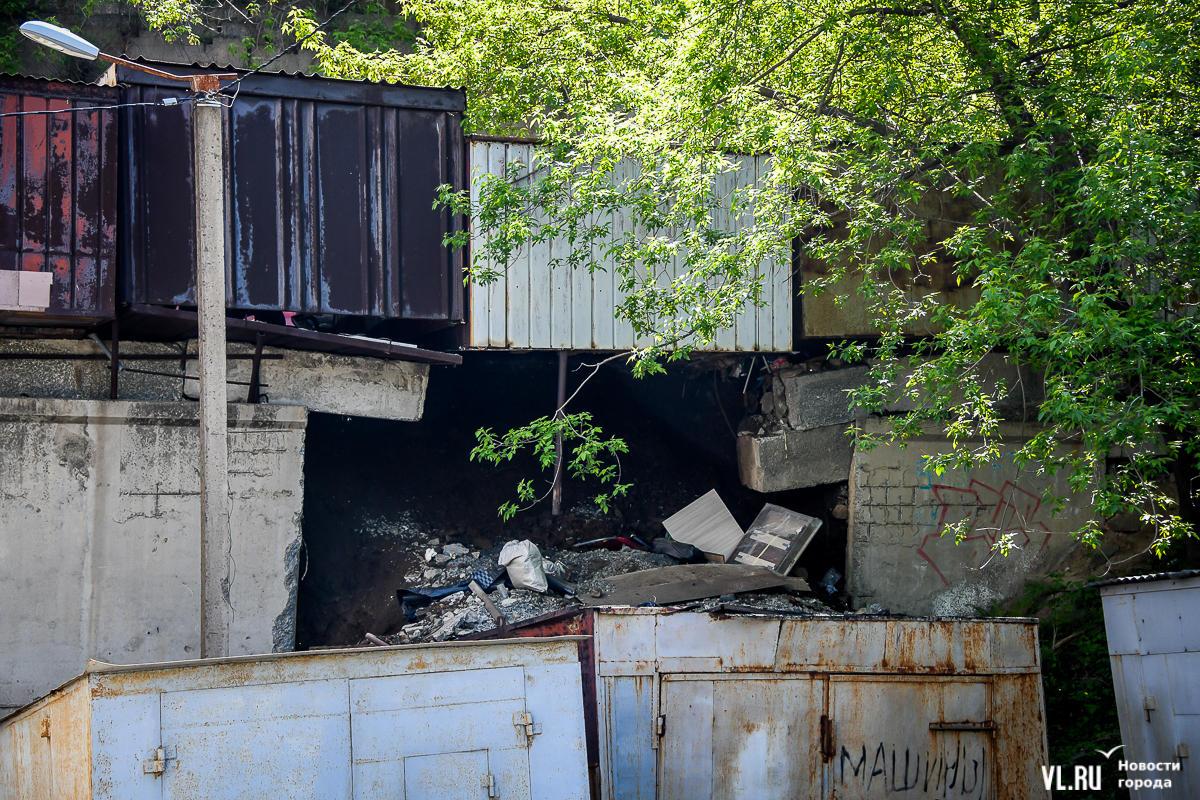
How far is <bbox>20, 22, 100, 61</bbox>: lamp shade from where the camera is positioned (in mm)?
5062

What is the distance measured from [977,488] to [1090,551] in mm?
1460

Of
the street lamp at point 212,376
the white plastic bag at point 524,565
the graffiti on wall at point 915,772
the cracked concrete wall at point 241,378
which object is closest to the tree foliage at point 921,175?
the cracked concrete wall at point 241,378

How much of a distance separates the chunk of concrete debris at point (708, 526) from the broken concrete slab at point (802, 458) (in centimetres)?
54

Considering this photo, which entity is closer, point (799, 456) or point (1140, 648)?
point (1140, 648)

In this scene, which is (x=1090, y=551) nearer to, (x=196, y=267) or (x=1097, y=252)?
(x=1097, y=252)

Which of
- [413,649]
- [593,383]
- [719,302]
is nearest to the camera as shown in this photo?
[413,649]

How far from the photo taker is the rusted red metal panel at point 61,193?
7.02 m

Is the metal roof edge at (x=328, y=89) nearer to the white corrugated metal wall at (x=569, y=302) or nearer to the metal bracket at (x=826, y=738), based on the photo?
the white corrugated metal wall at (x=569, y=302)

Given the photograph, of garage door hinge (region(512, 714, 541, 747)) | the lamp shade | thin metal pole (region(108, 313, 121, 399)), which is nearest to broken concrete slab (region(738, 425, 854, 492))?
garage door hinge (region(512, 714, 541, 747))

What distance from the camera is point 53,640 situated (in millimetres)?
7273

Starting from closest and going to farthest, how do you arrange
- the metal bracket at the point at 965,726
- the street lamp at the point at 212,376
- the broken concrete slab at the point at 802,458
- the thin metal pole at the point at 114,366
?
the street lamp at the point at 212,376, the metal bracket at the point at 965,726, the thin metal pole at the point at 114,366, the broken concrete slab at the point at 802,458

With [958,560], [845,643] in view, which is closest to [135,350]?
[845,643]

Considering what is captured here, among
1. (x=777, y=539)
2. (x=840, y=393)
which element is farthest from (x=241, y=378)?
(x=840, y=393)

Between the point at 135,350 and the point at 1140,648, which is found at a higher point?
the point at 135,350
